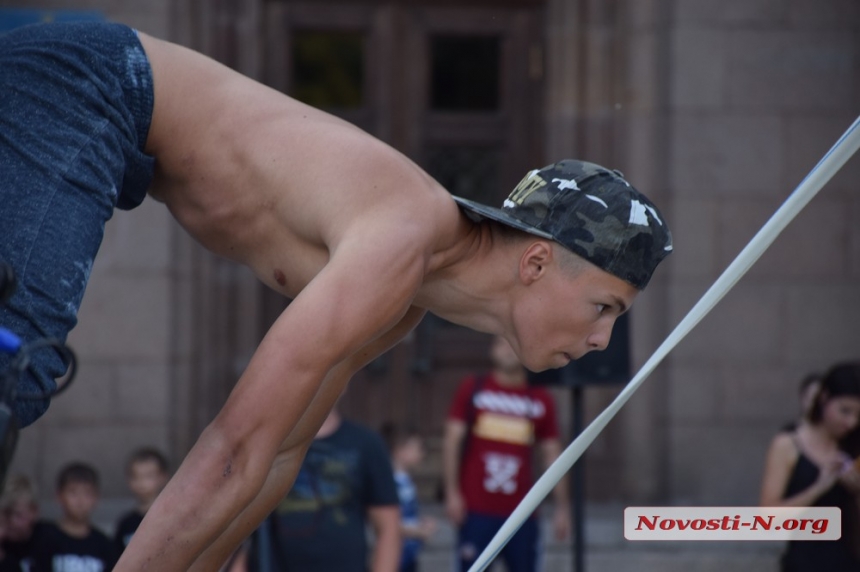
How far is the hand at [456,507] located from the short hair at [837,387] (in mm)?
1968

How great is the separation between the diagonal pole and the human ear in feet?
0.94

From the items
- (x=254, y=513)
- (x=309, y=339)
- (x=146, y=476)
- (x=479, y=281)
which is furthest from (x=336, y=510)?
(x=309, y=339)

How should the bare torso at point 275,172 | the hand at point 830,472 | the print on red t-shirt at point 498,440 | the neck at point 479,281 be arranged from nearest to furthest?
1. the bare torso at point 275,172
2. the neck at point 479,281
3. the hand at point 830,472
4. the print on red t-shirt at point 498,440

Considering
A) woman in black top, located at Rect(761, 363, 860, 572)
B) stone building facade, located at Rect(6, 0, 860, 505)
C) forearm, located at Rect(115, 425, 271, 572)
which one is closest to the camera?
forearm, located at Rect(115, 425, 271, 572)

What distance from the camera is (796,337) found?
26.4 feet

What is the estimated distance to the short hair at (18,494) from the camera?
5.71 meters

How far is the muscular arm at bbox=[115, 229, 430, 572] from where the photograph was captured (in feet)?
7.85

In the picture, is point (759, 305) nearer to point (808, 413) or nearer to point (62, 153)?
point (808, 413)

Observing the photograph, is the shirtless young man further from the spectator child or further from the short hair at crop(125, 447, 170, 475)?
the spectator child

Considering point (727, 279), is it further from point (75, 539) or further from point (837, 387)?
point (75, 539)

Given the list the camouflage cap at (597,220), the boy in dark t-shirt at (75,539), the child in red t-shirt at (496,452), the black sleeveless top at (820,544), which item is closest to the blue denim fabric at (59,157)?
the camouflage cap at (597,220)

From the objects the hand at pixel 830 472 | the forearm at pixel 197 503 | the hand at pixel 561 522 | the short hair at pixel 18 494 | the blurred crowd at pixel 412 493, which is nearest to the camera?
the forearm at pixel 197 503

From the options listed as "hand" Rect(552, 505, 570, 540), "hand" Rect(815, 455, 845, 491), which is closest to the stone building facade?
"hand" Rect(552, 505, 570, 540)

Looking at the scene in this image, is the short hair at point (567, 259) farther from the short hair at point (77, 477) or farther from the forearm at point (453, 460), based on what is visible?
the forearm at point (453, 460)
